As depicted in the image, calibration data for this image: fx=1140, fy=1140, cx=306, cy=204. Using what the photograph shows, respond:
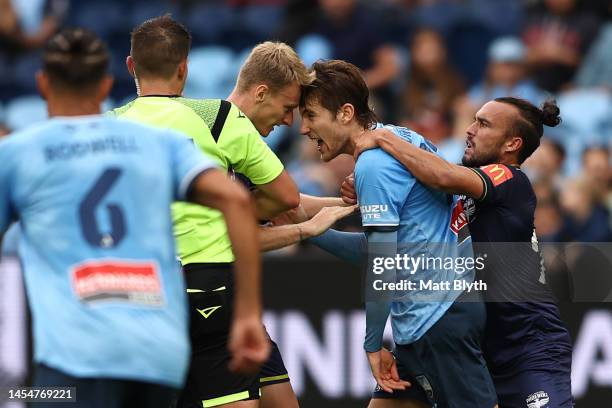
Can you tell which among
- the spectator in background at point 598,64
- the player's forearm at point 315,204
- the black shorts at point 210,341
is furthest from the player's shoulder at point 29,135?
the spectator in background at point 598,64

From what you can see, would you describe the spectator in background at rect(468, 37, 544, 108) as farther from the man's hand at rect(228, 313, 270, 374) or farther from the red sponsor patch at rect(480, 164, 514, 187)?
the man's hand at rect(228, 313, 270, 374)

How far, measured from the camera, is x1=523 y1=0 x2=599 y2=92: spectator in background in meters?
12.9

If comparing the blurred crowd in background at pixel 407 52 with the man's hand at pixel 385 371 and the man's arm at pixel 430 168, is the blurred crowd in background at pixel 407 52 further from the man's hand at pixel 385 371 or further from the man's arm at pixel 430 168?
the man's arm at pixel 430 168

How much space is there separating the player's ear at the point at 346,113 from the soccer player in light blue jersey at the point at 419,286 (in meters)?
0.04

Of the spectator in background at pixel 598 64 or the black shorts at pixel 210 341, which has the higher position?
the spectator in background at pixel 598 64

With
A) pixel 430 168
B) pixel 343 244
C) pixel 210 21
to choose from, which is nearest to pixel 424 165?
pixel 430 168

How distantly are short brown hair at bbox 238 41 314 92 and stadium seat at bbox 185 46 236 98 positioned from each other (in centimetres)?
686

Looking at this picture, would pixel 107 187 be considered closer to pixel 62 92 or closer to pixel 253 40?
pixel 62 92

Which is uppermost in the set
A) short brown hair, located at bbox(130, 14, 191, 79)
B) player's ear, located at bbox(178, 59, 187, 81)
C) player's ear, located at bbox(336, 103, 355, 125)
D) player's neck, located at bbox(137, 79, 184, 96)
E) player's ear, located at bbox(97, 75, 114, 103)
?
short brown hair, located at bbox(130, 14, 191, 79)

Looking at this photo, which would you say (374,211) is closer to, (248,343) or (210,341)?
(210,341)

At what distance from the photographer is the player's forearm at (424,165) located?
5660 millimetres

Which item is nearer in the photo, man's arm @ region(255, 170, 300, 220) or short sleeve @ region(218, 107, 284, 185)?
short sleeve @ region(218, 107, 284, 185)

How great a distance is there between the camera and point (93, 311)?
4.01 metres

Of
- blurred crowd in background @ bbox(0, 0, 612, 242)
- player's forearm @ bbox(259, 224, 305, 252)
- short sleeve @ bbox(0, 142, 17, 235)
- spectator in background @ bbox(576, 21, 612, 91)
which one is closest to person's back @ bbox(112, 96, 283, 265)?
player's forearm @ bbox(259, 224, 305, 252)
